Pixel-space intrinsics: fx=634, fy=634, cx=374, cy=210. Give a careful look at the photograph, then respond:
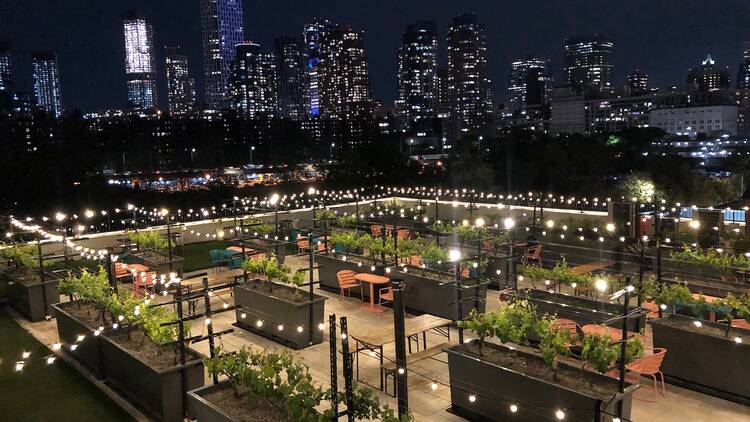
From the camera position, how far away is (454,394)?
6.54 m

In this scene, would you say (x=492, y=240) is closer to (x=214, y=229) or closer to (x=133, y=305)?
(x=133, y=305)

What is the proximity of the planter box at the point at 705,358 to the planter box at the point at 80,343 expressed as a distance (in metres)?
6.54

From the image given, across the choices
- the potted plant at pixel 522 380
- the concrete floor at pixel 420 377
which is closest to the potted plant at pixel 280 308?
the concrete floor at pixel 420 377

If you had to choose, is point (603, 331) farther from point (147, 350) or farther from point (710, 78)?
point (710, 78)

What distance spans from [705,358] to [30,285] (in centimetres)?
995

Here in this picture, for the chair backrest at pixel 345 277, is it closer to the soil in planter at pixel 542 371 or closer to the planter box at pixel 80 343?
the planter box at pixel 80 343

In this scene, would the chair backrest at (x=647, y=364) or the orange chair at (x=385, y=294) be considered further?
the orange chair at (x=385, y=294)

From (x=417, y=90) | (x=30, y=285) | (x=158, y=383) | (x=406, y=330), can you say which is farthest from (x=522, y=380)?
(x=417, y=90)

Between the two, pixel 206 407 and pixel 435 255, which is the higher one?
pixel 435 255

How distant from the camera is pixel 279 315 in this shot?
8.91 m

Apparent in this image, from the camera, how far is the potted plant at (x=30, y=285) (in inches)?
412

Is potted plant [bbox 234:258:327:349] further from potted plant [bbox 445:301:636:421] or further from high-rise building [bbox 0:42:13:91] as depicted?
high-rise building [bbox 0:42:13:91]

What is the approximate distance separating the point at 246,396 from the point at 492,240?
721cm

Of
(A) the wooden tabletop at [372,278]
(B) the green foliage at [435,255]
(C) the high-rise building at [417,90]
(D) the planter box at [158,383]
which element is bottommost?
(D) the planter box at [158,383]
